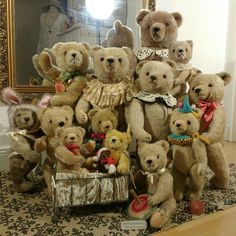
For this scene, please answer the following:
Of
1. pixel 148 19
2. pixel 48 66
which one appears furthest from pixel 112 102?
pixel 148 19

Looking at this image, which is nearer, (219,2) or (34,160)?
(34,160)

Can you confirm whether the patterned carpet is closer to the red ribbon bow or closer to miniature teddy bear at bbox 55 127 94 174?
miniature teddy bear at bbox 55 127 94 174

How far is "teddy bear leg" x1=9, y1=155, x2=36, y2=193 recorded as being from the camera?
54.9 inches

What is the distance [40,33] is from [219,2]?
4.69 feet

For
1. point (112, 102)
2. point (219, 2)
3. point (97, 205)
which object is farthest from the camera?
point (219, 2)

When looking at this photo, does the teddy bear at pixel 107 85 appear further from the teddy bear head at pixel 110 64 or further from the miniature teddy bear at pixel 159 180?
the miniature teddy bear at pixel 159 180

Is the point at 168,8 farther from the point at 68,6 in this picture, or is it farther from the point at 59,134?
the point at 59,134

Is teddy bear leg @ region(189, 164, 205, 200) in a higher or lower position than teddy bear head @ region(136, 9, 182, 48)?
lower

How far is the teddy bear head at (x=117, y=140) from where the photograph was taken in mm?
1236

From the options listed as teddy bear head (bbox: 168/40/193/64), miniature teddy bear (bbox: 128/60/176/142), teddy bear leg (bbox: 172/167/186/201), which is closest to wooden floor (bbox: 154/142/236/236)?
teddy bear leg (bbox: 172/167/186/201)

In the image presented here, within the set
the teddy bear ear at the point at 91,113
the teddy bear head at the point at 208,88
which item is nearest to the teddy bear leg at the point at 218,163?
the teddy bear head at the point at 208,88

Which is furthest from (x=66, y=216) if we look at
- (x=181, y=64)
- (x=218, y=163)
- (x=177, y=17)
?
(x=177, y=17)

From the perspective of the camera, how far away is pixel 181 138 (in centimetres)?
130

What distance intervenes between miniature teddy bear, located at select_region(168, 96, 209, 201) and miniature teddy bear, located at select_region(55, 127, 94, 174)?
345 mm
